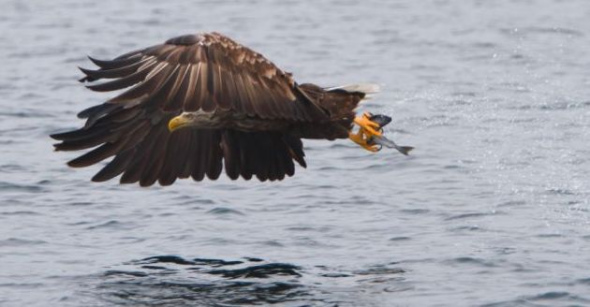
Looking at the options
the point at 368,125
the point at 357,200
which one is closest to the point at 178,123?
the point at 368,125

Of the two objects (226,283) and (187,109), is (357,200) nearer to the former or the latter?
(226,283)

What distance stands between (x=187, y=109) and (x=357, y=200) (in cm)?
324

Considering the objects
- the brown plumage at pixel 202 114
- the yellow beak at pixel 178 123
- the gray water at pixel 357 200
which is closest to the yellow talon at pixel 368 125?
the brown plumage at pixel 202 114

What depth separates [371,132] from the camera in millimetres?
9008

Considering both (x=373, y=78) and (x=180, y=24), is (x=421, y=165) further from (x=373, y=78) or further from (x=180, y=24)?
(x=180, y=24)

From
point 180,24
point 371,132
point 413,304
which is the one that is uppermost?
point 180,24

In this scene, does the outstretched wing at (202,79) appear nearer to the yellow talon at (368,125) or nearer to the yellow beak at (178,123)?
the yellow beak at (178,123)

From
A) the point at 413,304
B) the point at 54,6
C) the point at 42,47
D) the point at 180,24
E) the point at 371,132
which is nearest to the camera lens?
the point at 413,304

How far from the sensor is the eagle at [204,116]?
311 inches

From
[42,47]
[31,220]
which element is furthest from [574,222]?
[42,47]

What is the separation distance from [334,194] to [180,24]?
26.8 ft

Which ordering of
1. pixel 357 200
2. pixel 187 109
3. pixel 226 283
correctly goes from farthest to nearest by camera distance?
pixel 357 200, pixel 226 283, pixel 187 109

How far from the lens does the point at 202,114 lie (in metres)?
8.41

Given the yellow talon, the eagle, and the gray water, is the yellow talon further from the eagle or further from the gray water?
the gray water
